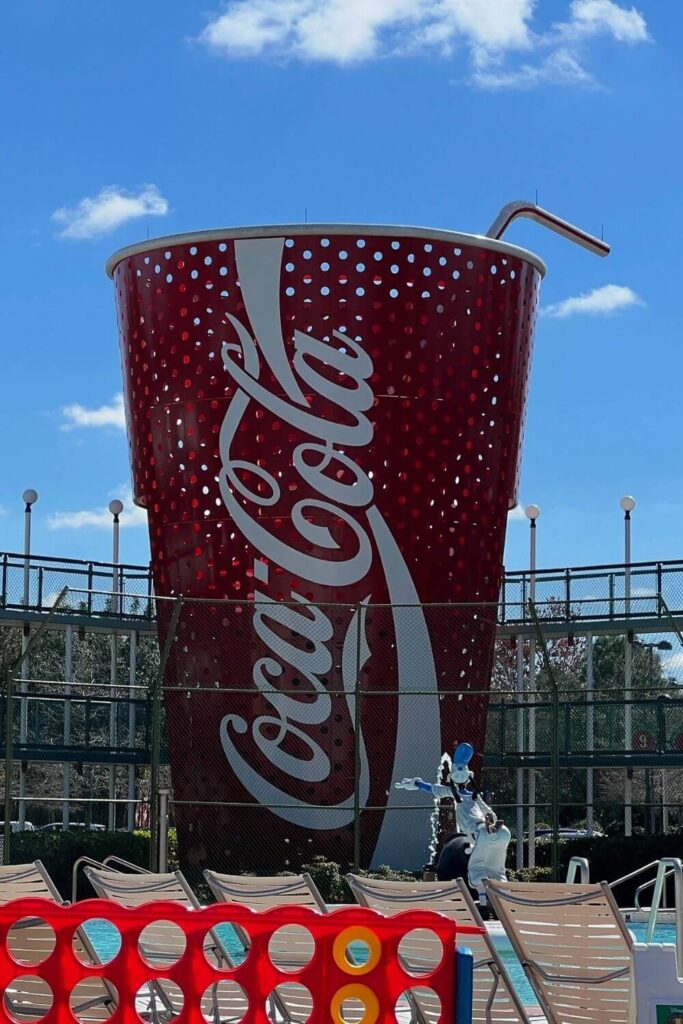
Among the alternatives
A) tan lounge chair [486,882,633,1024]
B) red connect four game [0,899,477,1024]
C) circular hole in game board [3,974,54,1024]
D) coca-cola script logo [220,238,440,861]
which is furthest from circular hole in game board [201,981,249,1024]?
coca-cola script logo [220,238,440,861]

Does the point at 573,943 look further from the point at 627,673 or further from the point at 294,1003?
the point at 627,673

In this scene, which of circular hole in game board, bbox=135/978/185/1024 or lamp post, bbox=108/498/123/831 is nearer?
circular hole in game board, bbox=135/978/185/1024

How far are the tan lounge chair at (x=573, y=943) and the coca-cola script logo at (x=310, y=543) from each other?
11.8 meters

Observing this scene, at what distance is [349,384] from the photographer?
64.2ft

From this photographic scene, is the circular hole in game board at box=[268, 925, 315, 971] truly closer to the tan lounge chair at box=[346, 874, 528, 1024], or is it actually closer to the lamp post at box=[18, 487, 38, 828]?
the tan lounge chair at box=[346, 874, 528, 1024]

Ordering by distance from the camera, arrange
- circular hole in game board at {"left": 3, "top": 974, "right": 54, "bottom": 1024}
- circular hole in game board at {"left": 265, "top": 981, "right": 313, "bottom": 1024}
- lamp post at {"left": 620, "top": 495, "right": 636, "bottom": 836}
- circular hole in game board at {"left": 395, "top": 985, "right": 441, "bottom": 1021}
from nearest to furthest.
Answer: circular hole in game board at {"left": 3, "top": 974, "right": 54, "bottom": 1024} < circular hole in game board at {"left": 395, "top": 985, "right": 441, "bottom": 1021} < circular hole in game board at {"left": 265, "top": 981, "right": 313, "bottom": 1024} < lamp post at {"left": 620, "top": 495, "right": 636, "bottom": 836}

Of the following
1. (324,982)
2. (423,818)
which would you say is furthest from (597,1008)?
(423,818)

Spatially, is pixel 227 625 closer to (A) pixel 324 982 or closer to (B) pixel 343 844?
(B) pixel 343 844

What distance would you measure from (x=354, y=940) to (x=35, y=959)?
4.09ft

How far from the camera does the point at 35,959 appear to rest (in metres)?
6.29

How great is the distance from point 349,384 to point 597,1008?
12892 mm

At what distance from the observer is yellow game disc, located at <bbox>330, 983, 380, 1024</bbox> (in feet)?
19.2

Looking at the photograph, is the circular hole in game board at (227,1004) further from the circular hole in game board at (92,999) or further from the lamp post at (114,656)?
the lamp post at (114,656)

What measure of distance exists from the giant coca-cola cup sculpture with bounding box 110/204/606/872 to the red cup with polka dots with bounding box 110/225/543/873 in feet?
0.08
